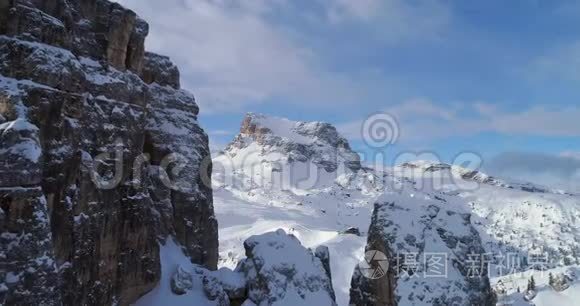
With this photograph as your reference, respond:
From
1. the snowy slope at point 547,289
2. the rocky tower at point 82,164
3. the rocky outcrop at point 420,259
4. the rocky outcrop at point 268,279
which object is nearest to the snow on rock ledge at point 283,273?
the rocky outcrop at point 268,279

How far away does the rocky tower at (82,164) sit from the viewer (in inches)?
963

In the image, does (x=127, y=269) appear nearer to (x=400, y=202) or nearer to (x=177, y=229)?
(x=177, y=229)

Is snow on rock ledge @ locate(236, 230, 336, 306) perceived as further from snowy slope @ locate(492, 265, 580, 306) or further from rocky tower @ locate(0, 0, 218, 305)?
snowy slope @ locate(492, 265, 580, 306)

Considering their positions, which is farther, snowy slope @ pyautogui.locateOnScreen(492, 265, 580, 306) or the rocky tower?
snowy slope @ pyautogui.locateOnScreen(492, 265, 580, 306)

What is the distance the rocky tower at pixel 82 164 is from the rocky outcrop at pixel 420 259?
59.2 ft

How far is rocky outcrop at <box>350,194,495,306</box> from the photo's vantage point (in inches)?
1660

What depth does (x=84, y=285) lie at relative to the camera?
1286 inches

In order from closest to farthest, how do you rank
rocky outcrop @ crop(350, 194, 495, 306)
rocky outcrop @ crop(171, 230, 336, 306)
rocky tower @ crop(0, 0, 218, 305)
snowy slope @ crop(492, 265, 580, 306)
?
1. rocky tower @ crop(0, 0, 218, 305)
2. rocky outcrop @ crop(350, 194, 495, 306)
3. rocky outcrop @ crop(171, 230, 336, 306)
4. snowy slope @ crop(492, 265, 580, 306)

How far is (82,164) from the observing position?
1273 inches

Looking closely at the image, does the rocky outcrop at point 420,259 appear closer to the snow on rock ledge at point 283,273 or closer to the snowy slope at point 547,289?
the snow on rock ledge at point 283,273

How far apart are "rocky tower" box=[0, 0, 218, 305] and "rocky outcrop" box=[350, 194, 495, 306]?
18.0m

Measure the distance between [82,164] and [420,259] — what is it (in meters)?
28.8

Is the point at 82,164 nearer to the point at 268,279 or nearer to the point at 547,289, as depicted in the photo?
the point at 268,279

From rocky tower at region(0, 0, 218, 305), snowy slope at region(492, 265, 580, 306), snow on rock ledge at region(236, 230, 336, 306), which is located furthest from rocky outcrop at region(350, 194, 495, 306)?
snowy slope at region(492, 265, 580, 306)
